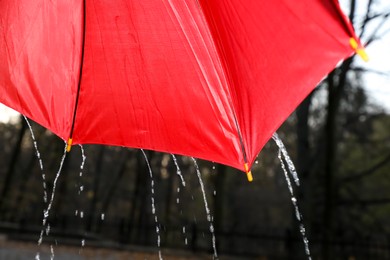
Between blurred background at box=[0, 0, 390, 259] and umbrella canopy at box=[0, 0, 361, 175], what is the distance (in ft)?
24.5

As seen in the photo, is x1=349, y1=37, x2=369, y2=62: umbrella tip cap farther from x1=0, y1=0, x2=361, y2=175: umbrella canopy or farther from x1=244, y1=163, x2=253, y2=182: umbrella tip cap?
x1=244, y1=163, x2=253, y2=182: umbrella tip cap

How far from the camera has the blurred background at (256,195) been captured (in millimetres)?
11352

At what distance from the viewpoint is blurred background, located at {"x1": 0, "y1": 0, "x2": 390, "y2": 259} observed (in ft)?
37.2

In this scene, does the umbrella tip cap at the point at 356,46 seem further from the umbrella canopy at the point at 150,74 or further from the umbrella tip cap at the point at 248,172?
the umbrella tip cap at the point at 248,172

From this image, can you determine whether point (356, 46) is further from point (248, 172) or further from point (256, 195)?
point (256, 195)

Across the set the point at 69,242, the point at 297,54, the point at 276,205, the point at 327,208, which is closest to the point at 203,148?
the point at 297,54

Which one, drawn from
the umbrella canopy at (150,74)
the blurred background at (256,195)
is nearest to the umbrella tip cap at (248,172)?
the umbrella canopy at (150,74)

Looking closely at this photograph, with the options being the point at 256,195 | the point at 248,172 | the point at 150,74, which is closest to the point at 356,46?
the point at 248,172

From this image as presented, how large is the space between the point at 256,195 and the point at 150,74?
96.8 feet

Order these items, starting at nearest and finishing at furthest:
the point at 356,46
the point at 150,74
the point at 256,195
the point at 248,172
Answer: the point at 356,46 < the point at 248,172 < the point at 150,74 < the point at 256,195

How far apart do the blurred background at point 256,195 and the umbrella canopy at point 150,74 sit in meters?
7.46

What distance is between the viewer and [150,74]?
3.42 meters

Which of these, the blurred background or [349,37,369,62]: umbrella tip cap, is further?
the blurred background

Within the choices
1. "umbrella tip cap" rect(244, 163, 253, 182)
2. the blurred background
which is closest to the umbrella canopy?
"umbrella tip cap" rect(244, 163, 253, 182)
